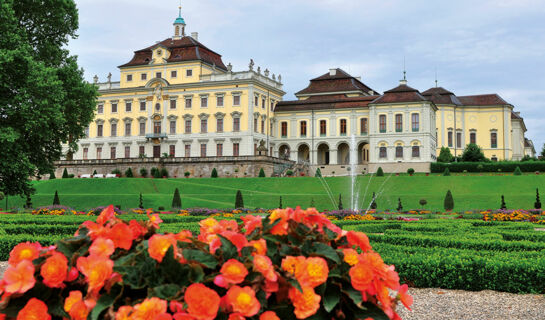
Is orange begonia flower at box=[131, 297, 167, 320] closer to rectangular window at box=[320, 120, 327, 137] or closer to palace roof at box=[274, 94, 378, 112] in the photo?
palace roof at box=[274, 94, 378, 112]

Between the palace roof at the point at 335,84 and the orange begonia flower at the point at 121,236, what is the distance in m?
52.7

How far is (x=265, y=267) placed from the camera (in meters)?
2.24

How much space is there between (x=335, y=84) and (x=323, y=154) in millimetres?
7593

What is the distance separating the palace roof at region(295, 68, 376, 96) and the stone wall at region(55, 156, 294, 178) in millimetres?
10244

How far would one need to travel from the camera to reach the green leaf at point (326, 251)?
2420 mm

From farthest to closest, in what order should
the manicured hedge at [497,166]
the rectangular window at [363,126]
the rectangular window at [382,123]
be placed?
the rectangular window at [363,126] < the rectangular window at [382,123] < the manicured hedge at [497,166]

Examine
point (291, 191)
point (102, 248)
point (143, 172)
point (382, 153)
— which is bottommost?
point (291, 191)

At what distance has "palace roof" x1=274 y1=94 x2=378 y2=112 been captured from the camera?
167ft

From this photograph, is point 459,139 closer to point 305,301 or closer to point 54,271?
point 305,301

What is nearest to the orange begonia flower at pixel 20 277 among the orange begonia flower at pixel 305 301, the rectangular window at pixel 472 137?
the orange begonia flower at pixel 305 301

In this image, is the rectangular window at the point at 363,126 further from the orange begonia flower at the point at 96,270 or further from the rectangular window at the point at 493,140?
the orange begonia flower at the point at 96,270

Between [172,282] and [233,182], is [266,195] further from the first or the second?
[172,282]

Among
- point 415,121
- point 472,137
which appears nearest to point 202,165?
point 415,121

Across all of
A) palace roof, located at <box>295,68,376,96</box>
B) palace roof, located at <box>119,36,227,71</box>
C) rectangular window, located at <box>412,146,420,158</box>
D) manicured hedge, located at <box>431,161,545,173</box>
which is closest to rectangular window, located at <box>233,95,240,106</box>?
palace roof, located at <box>119,36,227,71</box>
